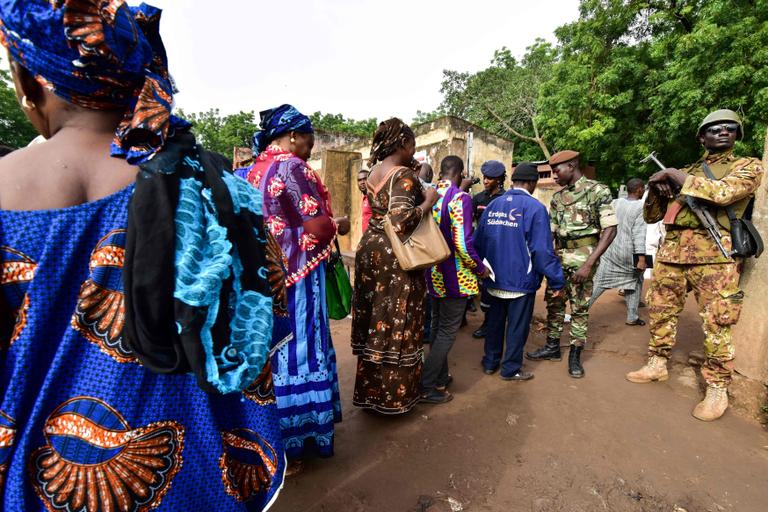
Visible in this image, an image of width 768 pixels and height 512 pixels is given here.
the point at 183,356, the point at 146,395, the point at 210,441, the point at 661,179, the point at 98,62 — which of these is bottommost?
the point at 210,441

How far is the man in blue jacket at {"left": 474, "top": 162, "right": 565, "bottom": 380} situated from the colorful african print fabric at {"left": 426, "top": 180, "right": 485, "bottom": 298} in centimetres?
26

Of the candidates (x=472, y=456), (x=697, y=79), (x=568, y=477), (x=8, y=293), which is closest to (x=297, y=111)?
(x=8, y=293)

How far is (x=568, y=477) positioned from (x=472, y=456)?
542mm

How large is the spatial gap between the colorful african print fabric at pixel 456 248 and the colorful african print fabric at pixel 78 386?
7.62ft

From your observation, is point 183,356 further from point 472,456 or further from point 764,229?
point 764,229

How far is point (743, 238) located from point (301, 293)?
3.04 m

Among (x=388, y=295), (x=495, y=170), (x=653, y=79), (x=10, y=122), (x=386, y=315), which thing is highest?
(x=10, y=122)

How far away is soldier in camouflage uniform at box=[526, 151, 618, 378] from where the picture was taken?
349cm

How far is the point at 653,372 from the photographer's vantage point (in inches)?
134

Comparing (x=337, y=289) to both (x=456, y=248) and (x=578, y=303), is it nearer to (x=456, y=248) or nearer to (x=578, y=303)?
(x=456, y=248)

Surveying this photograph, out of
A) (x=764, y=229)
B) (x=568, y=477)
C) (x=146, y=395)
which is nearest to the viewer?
(x=146, y=395)

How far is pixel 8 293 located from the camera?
0.85 metres

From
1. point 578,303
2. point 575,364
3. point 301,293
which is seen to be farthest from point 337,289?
point 575,364

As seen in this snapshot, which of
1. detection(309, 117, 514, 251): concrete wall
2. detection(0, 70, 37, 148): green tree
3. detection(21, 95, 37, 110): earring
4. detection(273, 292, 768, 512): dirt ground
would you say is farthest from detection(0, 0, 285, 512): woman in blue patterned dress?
detection(0, 70, 37, 148): green tree
